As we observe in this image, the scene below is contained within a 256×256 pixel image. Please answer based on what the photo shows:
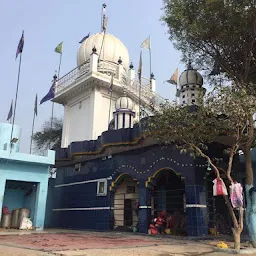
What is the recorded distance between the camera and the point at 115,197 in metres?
18.2

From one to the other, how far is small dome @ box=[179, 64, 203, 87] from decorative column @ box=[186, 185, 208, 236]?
602cm

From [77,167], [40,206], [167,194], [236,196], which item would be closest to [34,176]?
[40,206]

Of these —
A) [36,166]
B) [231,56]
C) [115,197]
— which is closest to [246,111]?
[231,56]

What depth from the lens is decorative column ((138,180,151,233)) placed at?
15414 millimetres

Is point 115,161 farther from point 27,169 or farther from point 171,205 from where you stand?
point 27,169

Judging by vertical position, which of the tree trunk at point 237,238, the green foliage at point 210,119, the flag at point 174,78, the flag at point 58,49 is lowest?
the tree trunk at point 237,238

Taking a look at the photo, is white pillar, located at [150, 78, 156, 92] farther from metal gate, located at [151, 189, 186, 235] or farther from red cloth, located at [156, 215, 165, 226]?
red cloth, located at [156, 215, 165, 226]

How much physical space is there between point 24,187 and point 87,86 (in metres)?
8.47

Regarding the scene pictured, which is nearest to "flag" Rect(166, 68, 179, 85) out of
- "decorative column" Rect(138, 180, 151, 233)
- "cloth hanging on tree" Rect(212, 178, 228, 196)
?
"decorative column" Rect(138, 180, 151, 233)

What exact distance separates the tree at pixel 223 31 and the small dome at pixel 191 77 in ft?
9.27

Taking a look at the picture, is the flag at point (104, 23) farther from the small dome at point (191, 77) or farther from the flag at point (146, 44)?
the small dome at point (191, 77)

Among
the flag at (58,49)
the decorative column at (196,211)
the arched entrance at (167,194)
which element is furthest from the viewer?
the flag at (58,49)

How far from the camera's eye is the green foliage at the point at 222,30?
1208 cm

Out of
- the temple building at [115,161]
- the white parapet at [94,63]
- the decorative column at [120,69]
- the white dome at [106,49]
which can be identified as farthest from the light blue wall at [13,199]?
the white dome at [106,49]
